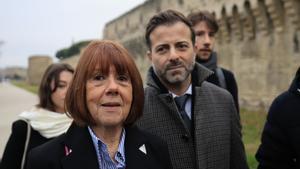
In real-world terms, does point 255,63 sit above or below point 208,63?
below

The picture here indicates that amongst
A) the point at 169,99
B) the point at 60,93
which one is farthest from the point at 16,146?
the point at 169,99

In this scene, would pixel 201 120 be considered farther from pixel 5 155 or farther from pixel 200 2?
pixel 200 2

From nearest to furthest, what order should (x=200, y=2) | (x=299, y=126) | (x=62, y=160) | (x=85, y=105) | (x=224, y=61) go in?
(x=62, y=160) < (x=85, y=105) < (x=299, y=126) < (x=224, y=61) < (x=200, y=2)

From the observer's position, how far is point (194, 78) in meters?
2.67

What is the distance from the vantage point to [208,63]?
3.71 meters

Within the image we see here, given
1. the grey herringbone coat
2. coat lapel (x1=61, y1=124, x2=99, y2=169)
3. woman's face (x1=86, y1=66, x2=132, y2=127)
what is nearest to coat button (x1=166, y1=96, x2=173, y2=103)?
the grey herringbone coat

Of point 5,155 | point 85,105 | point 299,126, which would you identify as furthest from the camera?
point 5,155

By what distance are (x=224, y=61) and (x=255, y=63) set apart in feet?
6.64

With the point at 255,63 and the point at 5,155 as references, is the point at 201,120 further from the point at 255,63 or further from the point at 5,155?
the point at 255,63

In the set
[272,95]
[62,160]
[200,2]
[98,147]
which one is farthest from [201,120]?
[200,2]

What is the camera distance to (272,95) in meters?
13.4

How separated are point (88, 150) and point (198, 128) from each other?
2.48 feet

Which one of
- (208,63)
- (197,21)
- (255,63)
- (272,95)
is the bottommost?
(272,95)

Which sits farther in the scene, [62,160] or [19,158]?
[19,158]
